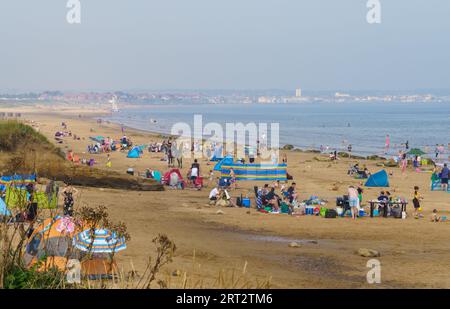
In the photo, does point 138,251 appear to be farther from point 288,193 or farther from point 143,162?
point 143,162

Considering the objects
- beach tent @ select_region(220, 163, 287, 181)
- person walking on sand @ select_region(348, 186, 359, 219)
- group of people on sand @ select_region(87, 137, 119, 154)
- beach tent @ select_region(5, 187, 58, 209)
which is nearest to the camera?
beach tent @ select_region(5, 187, 58, 209)

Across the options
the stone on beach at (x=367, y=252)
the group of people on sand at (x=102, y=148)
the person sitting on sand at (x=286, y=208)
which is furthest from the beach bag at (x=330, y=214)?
the group of people on sand at (x=102, y=148)

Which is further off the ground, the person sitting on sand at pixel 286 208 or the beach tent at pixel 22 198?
the beach tent at pixel 22 198

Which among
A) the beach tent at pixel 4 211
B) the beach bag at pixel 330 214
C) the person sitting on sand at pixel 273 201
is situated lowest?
the beach bag at pixel 330 214

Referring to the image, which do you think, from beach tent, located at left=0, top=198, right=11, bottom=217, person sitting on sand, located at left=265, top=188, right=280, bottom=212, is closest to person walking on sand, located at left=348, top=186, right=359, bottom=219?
person sitting on sand, located at left=265, top=188, right=280, bottom=212

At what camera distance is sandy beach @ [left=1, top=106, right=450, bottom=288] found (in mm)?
10836

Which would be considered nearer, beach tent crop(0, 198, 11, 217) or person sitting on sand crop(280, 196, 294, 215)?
beach tent crop(0, 198, 11, 217)

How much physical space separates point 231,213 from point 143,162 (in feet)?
56.2

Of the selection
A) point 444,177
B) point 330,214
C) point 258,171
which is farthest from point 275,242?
point 444,177

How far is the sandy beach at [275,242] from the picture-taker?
35.6 feet

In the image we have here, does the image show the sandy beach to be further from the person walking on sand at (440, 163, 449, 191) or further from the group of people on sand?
the group of people on sand

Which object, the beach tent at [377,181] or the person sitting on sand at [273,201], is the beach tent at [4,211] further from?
the beach tent at [377,181]

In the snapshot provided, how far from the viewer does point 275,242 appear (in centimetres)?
1424
